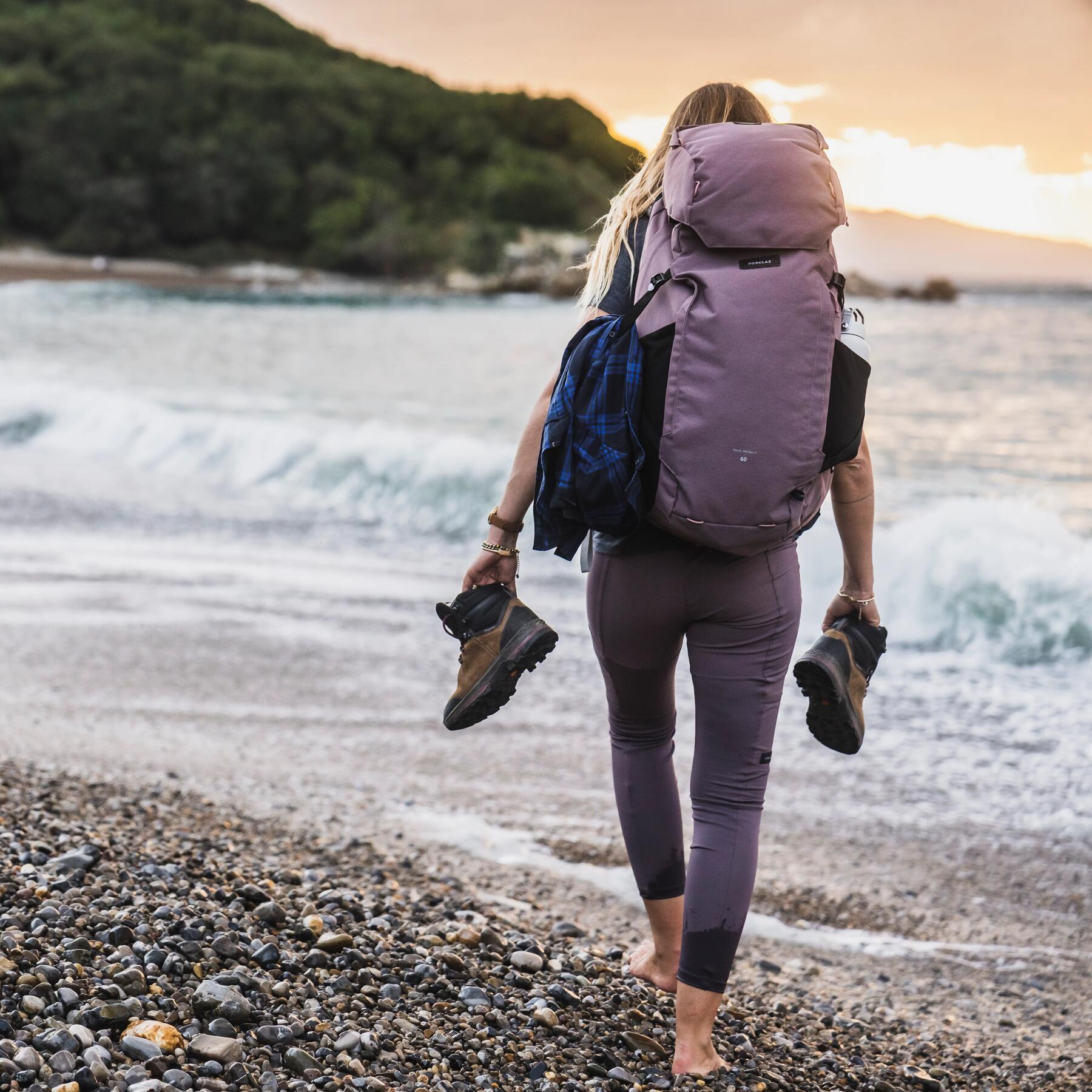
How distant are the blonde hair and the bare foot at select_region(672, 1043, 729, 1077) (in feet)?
4.35

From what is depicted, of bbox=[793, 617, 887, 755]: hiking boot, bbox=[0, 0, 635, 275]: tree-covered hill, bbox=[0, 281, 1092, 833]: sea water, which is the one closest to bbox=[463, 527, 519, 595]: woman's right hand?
bbox=[793, 617, 887, 755]: hiking boot

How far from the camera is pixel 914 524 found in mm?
7055

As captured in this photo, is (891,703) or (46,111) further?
(46,111)

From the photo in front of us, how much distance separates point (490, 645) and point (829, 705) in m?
0.62

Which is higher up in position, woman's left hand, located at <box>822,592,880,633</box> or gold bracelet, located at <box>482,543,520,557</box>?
gold bracelet, located at <box>482,543,520,557</box>

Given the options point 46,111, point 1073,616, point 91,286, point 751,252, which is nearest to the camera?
point 751,252

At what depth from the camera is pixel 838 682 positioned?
1.96 metres

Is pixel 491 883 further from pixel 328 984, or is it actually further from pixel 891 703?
pixel 891 703

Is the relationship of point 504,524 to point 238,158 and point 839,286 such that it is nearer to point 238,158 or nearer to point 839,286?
point 839,286

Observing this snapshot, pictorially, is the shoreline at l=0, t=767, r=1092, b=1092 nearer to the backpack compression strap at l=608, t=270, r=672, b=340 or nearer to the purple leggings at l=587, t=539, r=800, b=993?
the purple leggings at l=587, t=539, r=800, b=993

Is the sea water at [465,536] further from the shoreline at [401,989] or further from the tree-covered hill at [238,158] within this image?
the tree-covered hill at [238,158]

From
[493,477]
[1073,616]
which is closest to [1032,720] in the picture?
[1073,616]

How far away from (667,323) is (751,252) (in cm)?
17

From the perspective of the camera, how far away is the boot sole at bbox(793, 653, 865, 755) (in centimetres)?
195
